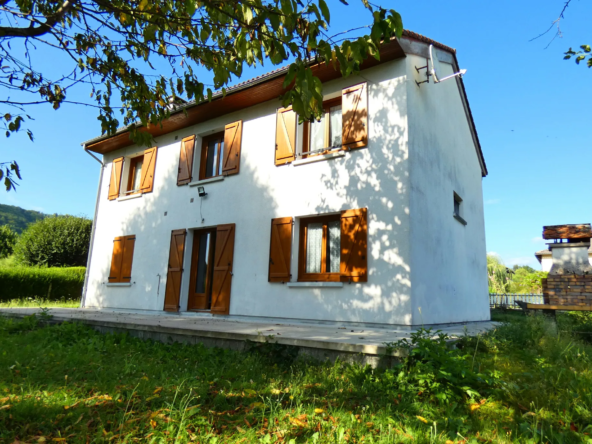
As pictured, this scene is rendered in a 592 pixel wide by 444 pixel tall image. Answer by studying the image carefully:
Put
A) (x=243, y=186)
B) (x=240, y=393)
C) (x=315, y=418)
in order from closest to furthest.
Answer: (x=315, y=418) < (x=240, y=393) < (x=243, y=186)

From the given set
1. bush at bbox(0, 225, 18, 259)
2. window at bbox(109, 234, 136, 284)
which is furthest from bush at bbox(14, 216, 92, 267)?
window at bbox(109, 234, 136, 284)

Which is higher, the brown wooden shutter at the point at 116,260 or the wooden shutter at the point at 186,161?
the wooden shutter at the point at 186,161

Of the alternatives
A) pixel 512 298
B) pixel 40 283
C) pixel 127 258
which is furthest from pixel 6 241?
pixel 512 298

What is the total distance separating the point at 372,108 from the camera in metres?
7.41

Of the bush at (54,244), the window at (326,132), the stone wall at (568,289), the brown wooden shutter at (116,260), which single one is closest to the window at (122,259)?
Result: the brown wooden shutter at (116,260)

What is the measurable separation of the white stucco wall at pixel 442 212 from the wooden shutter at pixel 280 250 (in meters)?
2.38

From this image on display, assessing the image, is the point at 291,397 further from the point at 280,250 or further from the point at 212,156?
the point at 212,156

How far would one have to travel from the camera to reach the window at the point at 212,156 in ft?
32.4

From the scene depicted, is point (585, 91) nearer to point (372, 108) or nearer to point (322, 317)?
point (372, 108)

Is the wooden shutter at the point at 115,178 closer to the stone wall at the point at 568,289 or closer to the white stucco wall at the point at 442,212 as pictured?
the white stucco wall at the point at 442,212

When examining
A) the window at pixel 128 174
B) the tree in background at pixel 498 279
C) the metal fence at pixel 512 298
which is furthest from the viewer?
the tree in background at pixel 498 279

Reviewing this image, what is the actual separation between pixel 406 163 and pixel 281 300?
3.45 meters

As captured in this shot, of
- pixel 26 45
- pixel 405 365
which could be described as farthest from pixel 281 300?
pixel 26 45

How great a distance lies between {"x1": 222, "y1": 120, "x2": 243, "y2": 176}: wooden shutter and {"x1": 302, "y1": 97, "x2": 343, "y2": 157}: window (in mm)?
1705
